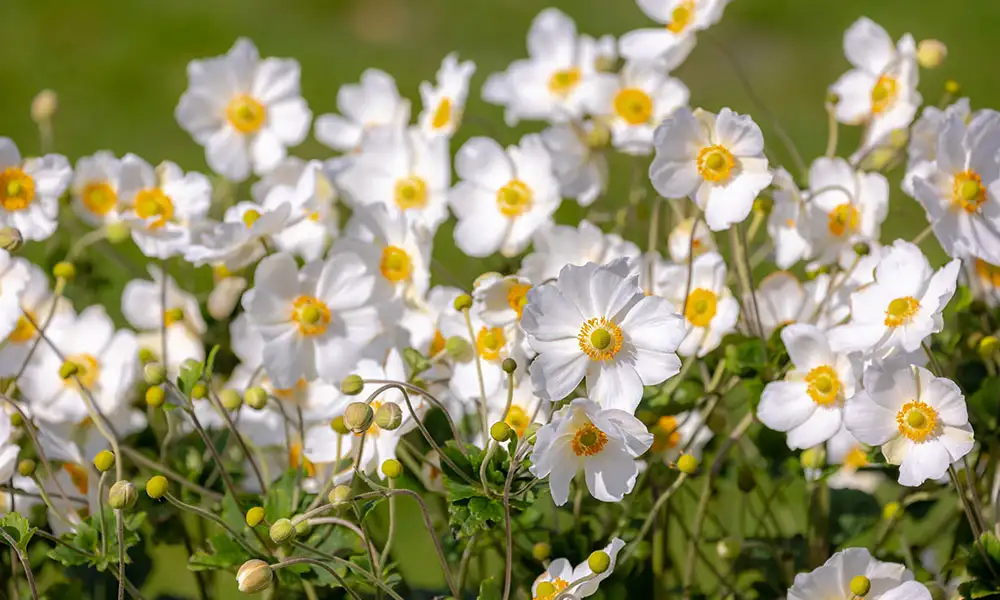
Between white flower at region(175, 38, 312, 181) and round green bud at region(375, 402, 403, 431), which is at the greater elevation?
white flower at region(175, 38, 312, 181)

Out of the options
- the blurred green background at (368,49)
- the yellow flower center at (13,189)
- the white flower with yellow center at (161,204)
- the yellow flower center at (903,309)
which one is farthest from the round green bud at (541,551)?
the blurred green background at (368,49)

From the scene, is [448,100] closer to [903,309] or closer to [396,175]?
[396,175]

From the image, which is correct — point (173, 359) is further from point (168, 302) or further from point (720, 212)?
point (720, 212)

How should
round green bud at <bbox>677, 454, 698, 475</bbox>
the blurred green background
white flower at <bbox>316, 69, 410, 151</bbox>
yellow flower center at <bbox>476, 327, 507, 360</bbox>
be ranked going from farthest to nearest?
the blurred green background → white flower at <bbox>316, 69, 410, 151</bbox> → yellow flower center at <bbox>476, 327, 507, 360</bbox> → round green bud at <bbox>677, 454, 698, 475</bbox>

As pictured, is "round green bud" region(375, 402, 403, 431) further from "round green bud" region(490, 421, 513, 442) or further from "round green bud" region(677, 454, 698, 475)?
"round green bud" region(677, 454, 698, 475)

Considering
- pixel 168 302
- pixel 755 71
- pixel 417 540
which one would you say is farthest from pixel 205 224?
pixel 755 71

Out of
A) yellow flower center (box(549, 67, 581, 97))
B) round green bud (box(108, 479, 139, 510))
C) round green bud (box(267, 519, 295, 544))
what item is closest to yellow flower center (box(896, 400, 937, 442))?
round green bud (box(267, 519, 295, 544))

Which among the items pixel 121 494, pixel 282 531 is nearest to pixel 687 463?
pixel 282 531
